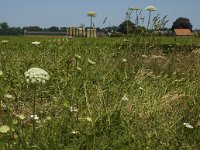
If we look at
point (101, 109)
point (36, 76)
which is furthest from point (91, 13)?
point (36, 76)

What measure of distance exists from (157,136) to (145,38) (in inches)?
130

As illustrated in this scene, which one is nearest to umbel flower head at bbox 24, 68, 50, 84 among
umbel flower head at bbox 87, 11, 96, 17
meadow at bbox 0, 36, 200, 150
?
meadow at bbox 0, 36, 200, 150

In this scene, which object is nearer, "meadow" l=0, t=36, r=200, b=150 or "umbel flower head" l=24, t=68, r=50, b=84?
"umbel flower head" l=24, t=68, r=50, b=84

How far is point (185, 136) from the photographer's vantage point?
12.8 feet

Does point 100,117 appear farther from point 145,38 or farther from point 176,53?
point 176,53

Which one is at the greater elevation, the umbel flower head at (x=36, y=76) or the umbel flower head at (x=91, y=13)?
the umbel flower head at (x=91, y=13)

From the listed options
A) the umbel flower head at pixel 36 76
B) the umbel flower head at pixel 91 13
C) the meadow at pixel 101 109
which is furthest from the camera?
the umbel flower head at pixel 91 13

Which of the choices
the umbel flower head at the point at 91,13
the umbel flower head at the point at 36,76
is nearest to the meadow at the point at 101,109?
the umbel flower head at the point at 36,76

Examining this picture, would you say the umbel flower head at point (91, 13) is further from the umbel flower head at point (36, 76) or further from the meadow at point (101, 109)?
the umbel flower head at point (36, 76)

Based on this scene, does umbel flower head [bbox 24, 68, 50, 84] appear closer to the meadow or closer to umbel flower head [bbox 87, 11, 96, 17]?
the meadow

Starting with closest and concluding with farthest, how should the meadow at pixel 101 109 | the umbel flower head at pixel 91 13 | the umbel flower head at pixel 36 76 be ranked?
1. the umbel flower head at pixel 36 76
2. the meadow at pixel 101 109
3. the umbel flower head at pixel 91 13

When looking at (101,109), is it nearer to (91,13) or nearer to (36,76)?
(36,76)

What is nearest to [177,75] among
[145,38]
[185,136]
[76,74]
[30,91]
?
[145,38]

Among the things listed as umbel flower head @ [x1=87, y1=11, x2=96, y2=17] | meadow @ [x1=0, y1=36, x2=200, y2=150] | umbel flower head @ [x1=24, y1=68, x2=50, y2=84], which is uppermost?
umbel flower head @ [x1=87, y1=11, x2=96, y2=17]
